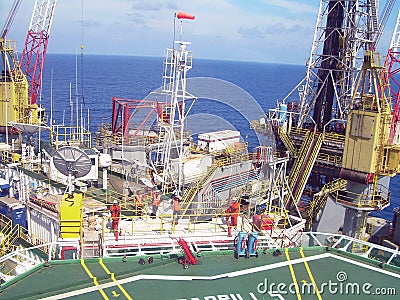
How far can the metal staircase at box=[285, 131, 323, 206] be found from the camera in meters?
33.3

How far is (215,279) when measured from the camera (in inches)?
653

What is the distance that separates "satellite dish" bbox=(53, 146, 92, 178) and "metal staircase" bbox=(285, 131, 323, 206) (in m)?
14.2

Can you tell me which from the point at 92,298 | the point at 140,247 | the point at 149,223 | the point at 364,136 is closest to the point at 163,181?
the point at 149,223

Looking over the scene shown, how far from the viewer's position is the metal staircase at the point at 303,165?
109 feet

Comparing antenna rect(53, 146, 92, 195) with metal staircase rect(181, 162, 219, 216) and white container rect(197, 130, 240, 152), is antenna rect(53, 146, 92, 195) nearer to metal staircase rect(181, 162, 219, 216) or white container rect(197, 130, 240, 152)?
metal staircase rect(181, 162, 219, 216)

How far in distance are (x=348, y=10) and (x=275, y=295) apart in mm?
27565

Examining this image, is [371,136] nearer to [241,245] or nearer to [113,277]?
[241,245]

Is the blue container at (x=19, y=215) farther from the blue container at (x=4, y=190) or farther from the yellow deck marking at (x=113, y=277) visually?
the yellow deck marking at (x=113, y=277)

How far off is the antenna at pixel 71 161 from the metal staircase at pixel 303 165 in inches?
560

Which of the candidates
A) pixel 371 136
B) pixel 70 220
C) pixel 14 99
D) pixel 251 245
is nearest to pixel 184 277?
pixel 251 245

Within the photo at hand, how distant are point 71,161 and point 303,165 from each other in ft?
54.4

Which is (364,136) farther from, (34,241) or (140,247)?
(34,241)

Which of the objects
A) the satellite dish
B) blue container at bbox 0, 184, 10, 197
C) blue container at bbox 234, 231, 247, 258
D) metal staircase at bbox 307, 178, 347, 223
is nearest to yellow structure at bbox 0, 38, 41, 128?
blue container at bbox 0, 184, 10, 197

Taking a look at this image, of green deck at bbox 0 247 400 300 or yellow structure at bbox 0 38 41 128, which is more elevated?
yellow structure at bbox 0 38 41 128
